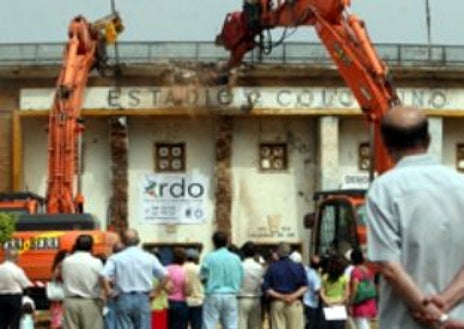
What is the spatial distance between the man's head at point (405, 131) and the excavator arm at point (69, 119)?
26.2 m

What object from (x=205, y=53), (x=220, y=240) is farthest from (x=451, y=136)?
(x=220, y=240)

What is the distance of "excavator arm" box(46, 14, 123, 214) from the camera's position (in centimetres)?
3231

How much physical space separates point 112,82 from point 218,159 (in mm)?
4315

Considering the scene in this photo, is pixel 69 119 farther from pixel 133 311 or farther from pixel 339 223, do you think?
pixel 133 311

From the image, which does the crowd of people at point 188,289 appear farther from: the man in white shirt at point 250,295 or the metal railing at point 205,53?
the metal railing at point 205,53

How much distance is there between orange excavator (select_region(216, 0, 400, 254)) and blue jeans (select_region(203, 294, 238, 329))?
795cm

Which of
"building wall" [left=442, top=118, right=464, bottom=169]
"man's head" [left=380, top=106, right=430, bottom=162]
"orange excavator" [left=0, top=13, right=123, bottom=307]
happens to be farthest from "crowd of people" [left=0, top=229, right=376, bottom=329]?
"building wall" [left=442, top=118, right=464, bottom=169]

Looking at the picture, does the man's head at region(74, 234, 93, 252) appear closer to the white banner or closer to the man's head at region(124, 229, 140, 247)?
the man's head at region(124, 229, 140, 247)

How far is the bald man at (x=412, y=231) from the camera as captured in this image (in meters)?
6.11

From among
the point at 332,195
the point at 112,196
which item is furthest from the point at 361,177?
the point at 332,195

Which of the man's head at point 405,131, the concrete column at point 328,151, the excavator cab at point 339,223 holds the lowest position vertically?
the excavator cab at point 339,223

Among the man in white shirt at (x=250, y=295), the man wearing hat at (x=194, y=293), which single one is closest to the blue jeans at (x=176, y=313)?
the man wearing hat at (x=194, y=293)

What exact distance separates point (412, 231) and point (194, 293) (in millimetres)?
16813

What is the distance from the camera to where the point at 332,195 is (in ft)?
110
